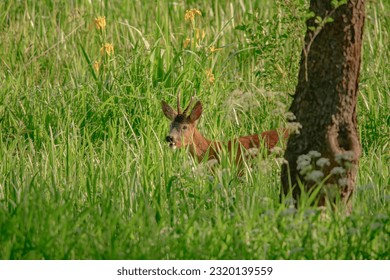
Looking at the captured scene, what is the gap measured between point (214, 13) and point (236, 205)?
5331mm

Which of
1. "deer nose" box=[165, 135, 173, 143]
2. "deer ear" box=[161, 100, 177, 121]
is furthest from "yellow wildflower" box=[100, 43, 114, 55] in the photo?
"deer nose" box=[165, 135, 173, 143]

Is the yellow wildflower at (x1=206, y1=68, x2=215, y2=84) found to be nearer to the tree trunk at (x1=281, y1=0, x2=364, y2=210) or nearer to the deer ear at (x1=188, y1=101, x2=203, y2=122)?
the deer ear at (x1=188, y1=101, x2=203, y2=122)

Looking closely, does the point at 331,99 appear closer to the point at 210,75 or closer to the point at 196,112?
the point at 196,112

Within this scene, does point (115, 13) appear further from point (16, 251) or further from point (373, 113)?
point (16, 251)

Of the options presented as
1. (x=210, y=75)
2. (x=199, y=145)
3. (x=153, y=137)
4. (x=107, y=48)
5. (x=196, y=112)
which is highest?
(x=107, y=48)

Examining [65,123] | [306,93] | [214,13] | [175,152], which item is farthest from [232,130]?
[214,13]

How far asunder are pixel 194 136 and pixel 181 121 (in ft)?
0.89

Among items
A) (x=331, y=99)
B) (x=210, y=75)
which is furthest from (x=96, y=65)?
(x=331, y=99)

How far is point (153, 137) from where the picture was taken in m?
7.75

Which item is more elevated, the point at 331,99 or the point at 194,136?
the point at 331,99

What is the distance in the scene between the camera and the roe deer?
761 centimetres

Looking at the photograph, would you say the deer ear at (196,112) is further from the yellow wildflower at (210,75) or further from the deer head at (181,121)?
the yellow wildflower at (210,75)

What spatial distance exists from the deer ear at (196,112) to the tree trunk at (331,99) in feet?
6.75

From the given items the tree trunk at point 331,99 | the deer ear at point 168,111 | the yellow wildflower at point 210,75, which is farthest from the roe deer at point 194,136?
the tree trunk at point 331,99
